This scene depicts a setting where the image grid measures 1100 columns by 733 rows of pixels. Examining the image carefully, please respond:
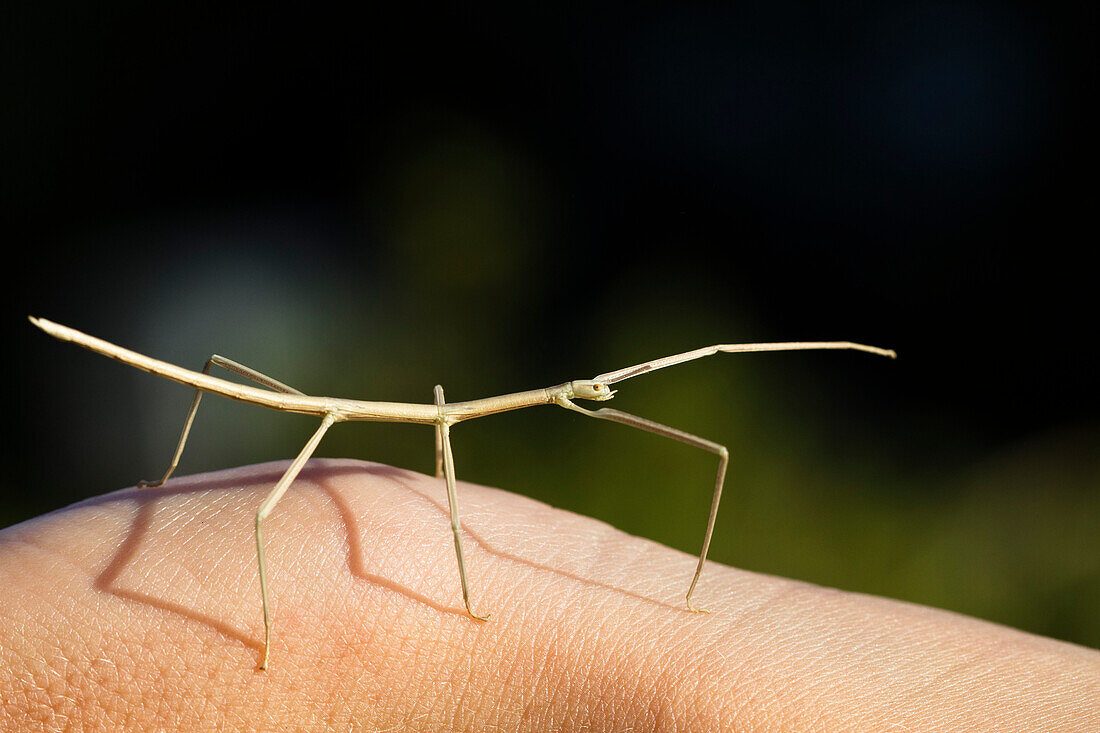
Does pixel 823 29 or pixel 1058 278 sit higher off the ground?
pixel 823 29

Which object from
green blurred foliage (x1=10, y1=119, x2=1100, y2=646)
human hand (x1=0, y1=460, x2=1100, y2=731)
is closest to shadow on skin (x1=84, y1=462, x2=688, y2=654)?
human hand (x1=0, y1=460, x2=1100, y2=731)

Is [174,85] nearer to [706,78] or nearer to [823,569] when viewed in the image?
[706,78]

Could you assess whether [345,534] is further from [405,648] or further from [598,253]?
[598,253]

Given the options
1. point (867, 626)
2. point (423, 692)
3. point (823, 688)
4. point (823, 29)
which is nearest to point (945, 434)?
point (823, 29)

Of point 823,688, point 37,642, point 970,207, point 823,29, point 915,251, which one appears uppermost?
point 823,29

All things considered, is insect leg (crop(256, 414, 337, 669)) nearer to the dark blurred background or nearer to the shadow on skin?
the shadow on skin

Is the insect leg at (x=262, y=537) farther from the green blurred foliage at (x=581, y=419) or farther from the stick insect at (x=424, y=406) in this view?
the green blurred foliage at (x=581, y=419)
